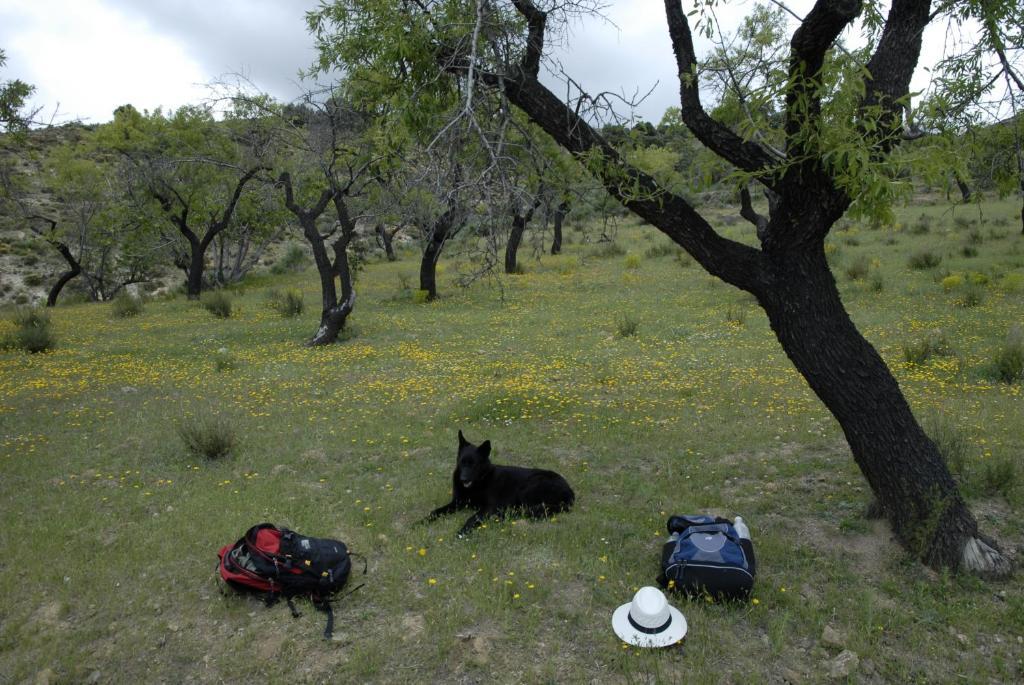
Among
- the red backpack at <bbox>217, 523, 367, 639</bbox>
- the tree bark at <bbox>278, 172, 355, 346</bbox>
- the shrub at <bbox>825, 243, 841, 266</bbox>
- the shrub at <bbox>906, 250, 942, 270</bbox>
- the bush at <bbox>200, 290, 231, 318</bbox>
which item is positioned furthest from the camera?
the shrub at <bbox>825, 243, 841, 266</bbox>

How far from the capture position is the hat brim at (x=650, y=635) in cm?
381

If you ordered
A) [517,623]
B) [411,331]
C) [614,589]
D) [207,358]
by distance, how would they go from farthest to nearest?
[411,331] → [207,358] → [614,589] → [517,623]

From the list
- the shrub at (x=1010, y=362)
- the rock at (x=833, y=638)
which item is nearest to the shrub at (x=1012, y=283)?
the shrub at (x=1010, y=362)

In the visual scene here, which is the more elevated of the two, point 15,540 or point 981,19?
point 981,19

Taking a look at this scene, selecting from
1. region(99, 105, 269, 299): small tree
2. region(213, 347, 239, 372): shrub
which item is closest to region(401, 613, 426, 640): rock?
region(213, 347, 239, 372): shrub

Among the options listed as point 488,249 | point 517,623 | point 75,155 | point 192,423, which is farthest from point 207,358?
point 75,155

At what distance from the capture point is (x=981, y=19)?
5.06 metres

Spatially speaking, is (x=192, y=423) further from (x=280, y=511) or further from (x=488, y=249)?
(x=488, y=249)

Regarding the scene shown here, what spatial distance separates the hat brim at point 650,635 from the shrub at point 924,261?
57.5 ft

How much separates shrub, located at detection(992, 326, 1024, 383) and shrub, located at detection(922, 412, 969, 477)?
2.73 metres

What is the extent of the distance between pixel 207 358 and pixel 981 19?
1269 centimetres

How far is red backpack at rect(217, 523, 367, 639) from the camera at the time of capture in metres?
4.46

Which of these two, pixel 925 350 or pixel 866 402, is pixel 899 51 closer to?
pixel 866 402

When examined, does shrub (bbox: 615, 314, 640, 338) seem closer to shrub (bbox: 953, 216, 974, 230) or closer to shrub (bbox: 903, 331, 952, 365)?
shrub (bbox: 903, 331, 952, 365)
